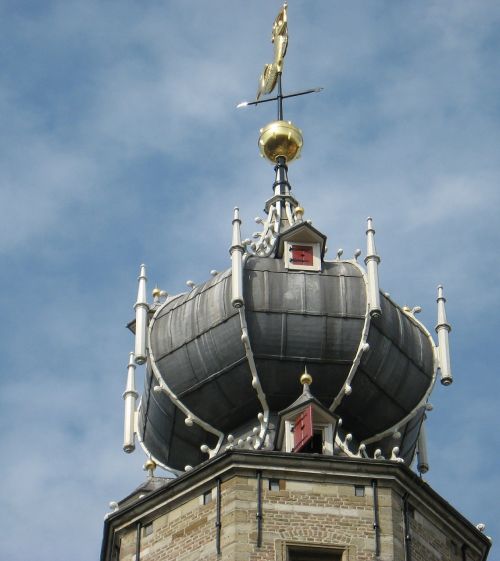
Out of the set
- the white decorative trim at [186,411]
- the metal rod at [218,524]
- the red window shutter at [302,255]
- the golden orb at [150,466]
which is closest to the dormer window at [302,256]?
the red window shutter at [302,255]

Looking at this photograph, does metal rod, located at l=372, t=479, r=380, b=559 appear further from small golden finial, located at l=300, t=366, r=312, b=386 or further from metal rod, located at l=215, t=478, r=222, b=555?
metal rod, located at l=215, t=478, r=222, b=555

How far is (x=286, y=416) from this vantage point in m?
41.1

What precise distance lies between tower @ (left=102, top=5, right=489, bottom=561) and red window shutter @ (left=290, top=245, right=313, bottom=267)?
0.02 metres

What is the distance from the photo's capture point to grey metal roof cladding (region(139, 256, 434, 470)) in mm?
41938

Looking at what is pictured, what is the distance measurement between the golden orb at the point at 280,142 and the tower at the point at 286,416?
3061 mm

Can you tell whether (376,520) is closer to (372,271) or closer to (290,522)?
(290,522)

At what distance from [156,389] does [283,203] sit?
6.16m

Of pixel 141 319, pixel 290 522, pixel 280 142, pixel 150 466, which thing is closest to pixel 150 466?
pixel 150 466

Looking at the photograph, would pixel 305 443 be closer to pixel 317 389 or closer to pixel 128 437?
pixel 317 389

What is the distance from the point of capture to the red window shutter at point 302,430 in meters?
40.5

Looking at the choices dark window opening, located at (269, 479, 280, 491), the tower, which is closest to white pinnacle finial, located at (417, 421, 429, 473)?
the tower

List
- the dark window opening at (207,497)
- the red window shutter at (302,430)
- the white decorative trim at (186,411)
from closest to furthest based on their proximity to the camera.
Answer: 1. the dark window opening at (207,497)
2. the red window shutter at (302,430)
3. the white decorative trim at (186,411)

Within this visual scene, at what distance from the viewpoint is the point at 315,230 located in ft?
145

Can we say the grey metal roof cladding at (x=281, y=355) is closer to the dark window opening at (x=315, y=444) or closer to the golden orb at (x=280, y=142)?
the dark window opening at (x=315, y=444)
